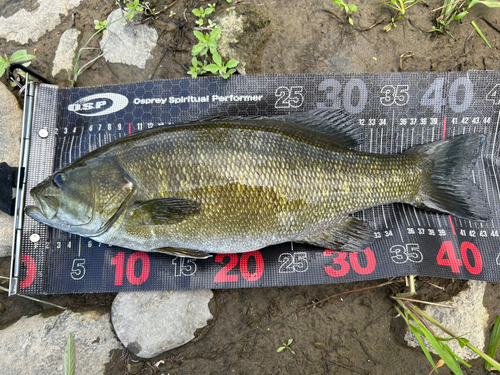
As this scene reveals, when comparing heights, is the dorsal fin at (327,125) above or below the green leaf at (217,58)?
below

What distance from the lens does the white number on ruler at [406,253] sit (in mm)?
2631

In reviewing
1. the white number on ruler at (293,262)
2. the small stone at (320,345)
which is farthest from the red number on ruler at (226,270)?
the small stone at (320,345)

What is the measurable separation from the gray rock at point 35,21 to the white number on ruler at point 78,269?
216 centimetres

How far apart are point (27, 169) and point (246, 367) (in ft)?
8.55

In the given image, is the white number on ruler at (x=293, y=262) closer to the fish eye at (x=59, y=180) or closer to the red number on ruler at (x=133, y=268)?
the red number on ruler at (x=133, y=268)

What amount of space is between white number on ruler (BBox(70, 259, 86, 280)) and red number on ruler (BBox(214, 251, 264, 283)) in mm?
1177

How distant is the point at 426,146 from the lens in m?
2.48

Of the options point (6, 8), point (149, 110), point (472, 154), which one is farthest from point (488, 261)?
point (6, 8)

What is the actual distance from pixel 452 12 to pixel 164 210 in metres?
3.19

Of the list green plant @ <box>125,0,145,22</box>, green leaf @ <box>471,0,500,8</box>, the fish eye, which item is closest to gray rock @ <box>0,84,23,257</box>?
the fish eye

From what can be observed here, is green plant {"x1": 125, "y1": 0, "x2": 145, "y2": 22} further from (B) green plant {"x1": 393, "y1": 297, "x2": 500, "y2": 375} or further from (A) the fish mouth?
(B) green plant {"x1": 393, "y1": 297, "x2": 500, "y2": 375}

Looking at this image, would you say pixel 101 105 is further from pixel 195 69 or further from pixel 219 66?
pixel 219 66

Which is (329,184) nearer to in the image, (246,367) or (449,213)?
(449,213)

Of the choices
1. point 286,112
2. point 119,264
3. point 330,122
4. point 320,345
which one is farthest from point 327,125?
point 119,264
